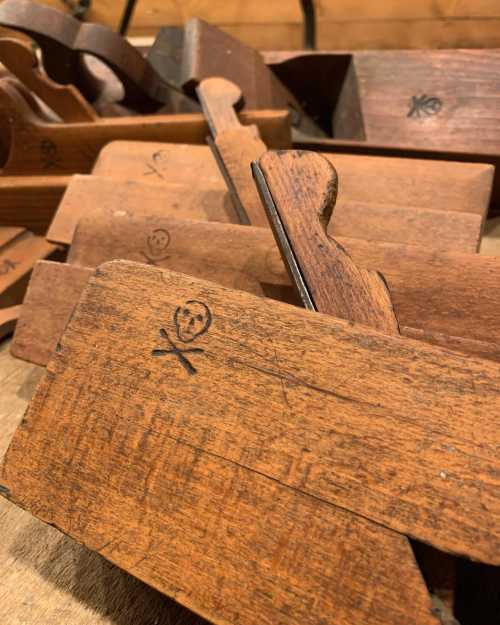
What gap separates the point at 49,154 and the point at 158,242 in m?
0.70

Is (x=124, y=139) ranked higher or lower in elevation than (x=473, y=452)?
higher

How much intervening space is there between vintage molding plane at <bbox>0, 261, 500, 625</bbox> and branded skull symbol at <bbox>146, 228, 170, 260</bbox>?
28 cm

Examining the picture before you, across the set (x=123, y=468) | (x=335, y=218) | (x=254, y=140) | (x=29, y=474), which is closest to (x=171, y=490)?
(x=123, y=468)

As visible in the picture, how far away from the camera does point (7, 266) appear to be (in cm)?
141

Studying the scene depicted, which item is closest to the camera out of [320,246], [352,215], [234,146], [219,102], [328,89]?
[320,246]

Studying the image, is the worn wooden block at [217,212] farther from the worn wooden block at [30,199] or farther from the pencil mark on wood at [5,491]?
the pencil mark on wood at [5,491]

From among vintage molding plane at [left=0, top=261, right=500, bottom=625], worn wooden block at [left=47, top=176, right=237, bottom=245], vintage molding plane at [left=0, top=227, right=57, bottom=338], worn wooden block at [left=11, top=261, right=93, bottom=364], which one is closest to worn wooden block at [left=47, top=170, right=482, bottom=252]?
worn wooden block at [left=47, top=176, right=237, bottom=245]

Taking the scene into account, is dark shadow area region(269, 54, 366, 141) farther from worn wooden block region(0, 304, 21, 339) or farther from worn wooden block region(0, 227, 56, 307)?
worn wooden block region(0, 304, 21, 339)

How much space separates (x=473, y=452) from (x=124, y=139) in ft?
4.09

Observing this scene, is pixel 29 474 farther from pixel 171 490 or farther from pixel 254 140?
pixel 254 140

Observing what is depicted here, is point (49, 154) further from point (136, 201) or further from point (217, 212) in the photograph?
point (217, 212)

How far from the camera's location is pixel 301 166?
80 centimetres

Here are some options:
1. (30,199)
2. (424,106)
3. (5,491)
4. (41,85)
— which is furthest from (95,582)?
(424,106)

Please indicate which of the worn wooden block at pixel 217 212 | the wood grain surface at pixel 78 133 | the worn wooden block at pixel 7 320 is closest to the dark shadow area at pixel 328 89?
the wood grain surface at pixel 78 133
